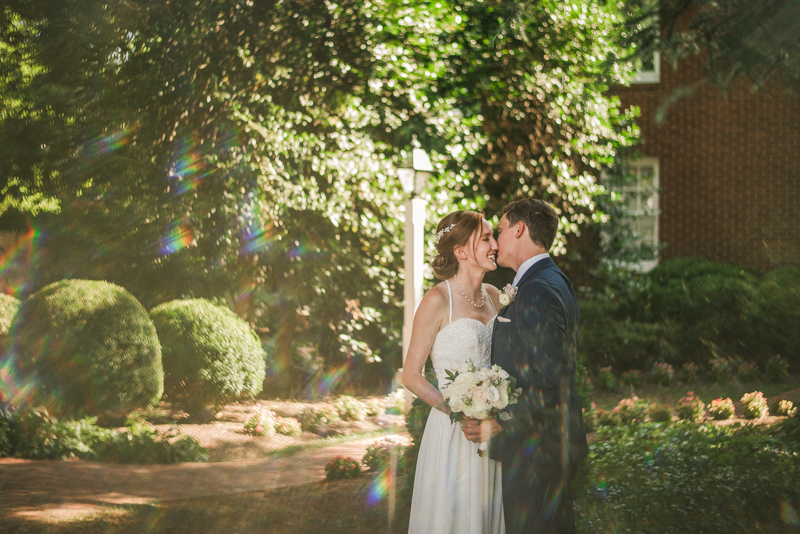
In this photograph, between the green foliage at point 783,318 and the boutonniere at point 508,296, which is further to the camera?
the green foliage at point 783,318

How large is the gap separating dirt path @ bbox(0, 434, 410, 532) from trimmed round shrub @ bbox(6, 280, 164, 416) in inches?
48.7

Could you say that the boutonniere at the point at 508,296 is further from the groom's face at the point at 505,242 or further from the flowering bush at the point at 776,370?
the flowering bush at the point at 776,370

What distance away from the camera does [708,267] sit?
12.9m

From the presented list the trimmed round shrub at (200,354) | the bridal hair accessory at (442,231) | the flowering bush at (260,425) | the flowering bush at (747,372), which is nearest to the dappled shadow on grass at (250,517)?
the flowering bush at (260,425)

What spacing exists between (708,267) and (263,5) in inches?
381

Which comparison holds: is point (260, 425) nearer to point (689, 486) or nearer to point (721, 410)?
point (689, 486)

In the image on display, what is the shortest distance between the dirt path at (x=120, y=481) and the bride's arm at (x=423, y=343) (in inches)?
145

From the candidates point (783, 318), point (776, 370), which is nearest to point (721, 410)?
point (776, 370)

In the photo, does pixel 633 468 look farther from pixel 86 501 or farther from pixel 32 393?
pixel 32 393

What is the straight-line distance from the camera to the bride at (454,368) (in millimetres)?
3361

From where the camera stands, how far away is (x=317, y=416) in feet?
31.4

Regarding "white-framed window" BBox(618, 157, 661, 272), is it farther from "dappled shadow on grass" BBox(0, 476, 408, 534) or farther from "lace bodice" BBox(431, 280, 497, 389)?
"lace bodice" BBox(431, 280, 497, 389)

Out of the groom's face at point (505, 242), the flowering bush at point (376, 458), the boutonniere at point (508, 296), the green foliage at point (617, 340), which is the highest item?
the groom's face at point (505, 242)

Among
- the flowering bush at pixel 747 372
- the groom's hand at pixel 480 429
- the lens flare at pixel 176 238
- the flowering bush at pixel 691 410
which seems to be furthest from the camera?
the flowering bush at pixel 747 372
